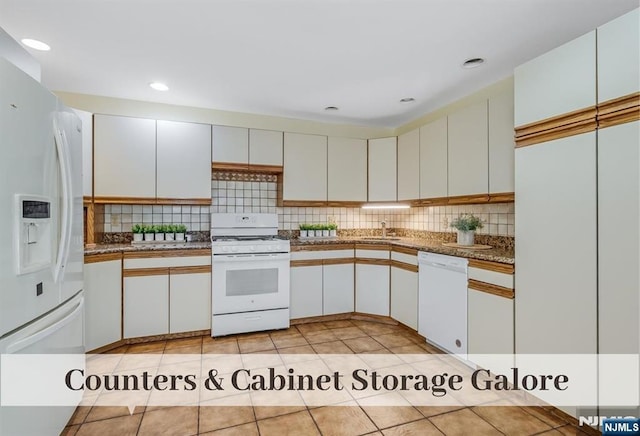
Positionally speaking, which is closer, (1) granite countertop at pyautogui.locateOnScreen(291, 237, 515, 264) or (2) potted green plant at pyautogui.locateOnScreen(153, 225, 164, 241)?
(1) granite countertop at pyautogui.locateOnScreen(291, 237, 515, 264)

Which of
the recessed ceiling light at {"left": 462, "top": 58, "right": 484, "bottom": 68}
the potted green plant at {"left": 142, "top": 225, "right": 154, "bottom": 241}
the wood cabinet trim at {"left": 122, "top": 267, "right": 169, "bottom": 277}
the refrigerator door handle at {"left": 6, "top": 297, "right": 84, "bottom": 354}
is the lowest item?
the refrigerator door handle at {"left": 6, "top": 297, "right": 84, "bottom": 354}

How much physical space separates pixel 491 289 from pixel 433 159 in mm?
1553

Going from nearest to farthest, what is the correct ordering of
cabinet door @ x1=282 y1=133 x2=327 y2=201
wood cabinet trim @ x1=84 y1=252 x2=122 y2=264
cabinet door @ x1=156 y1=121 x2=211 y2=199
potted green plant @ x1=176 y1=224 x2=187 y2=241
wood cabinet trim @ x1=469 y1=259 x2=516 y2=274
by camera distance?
wood cabinet trim @ x1=469 y1=259 x2=516 y2=274
wood cabinet trim @ x1=84 y1=252 x2=122 y2=264
cabinet door @ x1=156 y1=121 x2=211 y2=199
potted green plant @ x1=176 y1=224 x2=187 y2=241
cabinet door @ x1=282 y1=133 x2=327 y2=201

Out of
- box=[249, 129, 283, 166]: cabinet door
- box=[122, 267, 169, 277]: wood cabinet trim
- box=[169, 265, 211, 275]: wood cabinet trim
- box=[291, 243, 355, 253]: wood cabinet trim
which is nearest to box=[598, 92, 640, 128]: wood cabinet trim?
box=[291, 243, 355, 253]: wood cabinet trim

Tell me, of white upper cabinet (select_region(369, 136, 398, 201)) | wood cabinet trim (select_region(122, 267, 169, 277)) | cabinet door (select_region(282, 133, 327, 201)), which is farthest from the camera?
white upper cabinet (select_region(369, 136, 398, 201))

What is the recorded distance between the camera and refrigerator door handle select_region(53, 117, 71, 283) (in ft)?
5.48

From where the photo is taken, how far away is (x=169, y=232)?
357 cm

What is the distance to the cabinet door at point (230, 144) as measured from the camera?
11.7ft

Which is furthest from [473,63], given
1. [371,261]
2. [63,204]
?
[63,204]

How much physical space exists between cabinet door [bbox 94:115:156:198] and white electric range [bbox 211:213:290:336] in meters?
0.95

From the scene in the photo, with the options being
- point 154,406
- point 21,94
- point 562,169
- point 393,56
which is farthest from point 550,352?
point 21,94

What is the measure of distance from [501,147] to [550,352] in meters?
1.51

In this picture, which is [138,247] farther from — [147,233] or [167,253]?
[147,233]

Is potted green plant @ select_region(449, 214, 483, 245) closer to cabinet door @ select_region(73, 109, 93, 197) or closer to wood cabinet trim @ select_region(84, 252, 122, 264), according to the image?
wood cabinet trim @ select_region(84, 252, 122, 264)
